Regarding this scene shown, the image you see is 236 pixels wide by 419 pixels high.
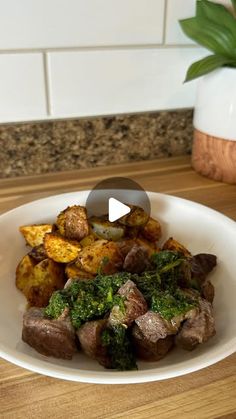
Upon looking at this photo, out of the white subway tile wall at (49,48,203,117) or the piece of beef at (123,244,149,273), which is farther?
the white subway tile wall at (49,48,203,117)

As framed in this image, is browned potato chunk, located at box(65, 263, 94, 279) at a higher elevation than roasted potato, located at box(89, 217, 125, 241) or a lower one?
lower

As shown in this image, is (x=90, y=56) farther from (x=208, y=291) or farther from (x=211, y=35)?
(x=208, y=291)

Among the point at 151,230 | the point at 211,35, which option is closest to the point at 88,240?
the point at 151,230

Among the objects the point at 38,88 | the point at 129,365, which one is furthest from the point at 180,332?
the point at 38,88

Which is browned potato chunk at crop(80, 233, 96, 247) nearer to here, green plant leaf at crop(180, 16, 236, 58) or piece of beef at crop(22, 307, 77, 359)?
piece of beef at crop(22, 307, 77, 359)

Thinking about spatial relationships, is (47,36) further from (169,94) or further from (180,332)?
(180,332)
